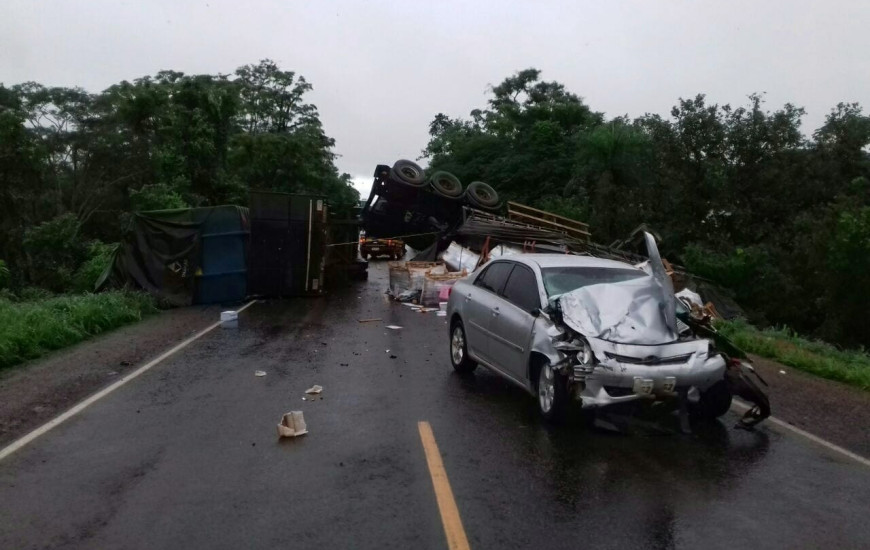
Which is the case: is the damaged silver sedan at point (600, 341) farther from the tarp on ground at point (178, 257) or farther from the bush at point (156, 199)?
the bush at point (156, 199)

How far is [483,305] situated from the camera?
31.8 feet

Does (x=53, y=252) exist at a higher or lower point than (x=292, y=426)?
lower

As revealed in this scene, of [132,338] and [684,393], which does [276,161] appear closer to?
[132,338]

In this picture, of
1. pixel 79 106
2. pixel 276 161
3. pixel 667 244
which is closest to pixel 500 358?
pixel 667 244

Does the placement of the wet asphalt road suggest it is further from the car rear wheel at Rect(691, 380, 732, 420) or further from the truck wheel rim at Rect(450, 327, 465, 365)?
the truck wheel rim at Rect(450, 327, 465, 365)

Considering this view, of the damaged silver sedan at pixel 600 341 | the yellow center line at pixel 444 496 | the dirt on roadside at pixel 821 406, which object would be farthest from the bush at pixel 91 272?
the dirt on roadside at pixel 821 406

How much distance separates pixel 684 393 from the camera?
7383mm

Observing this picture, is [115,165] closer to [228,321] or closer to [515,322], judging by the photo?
[228,321]

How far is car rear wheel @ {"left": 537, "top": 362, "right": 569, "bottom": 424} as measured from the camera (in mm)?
7551

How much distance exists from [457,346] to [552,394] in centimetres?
303

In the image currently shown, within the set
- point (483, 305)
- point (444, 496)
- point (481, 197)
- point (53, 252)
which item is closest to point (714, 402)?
point (483, 305)

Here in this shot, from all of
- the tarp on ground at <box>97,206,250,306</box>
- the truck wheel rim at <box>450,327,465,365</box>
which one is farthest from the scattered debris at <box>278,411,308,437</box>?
the tarp on ground at <box>97,206,250,306</box>

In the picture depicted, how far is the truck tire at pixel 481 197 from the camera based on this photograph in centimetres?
2761

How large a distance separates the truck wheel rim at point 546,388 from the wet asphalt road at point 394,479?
24 centimetres
